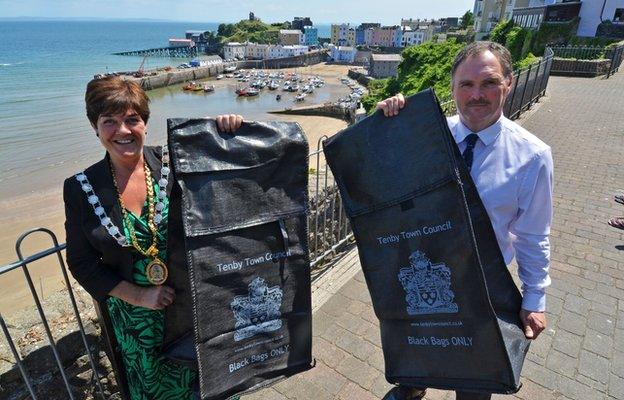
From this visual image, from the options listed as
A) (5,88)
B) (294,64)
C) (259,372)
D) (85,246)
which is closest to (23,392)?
(85,246)

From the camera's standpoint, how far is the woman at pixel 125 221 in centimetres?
182

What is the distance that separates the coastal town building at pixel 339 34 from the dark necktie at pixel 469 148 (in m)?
124

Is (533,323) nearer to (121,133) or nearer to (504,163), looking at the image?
(504,163)

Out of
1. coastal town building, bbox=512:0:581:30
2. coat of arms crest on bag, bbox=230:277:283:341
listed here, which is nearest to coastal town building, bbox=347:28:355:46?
coastal town building, bbox=512:0:581:30

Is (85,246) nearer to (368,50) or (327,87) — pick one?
(327,87)

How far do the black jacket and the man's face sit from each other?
1873mm

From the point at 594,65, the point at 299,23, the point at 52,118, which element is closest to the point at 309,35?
the point at 299,23

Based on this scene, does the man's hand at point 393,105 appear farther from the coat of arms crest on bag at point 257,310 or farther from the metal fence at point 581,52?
the metal fence at point 581,52

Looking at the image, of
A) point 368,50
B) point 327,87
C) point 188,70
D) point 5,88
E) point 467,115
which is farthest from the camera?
point 368,50

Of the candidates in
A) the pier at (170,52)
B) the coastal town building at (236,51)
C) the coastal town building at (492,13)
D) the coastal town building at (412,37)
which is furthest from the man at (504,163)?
the pier at (170,52)

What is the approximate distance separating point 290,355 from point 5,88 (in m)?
61.3

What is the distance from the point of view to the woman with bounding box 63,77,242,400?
1821 millimetres

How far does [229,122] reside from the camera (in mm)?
1852

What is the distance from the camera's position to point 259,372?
6.64 ft
